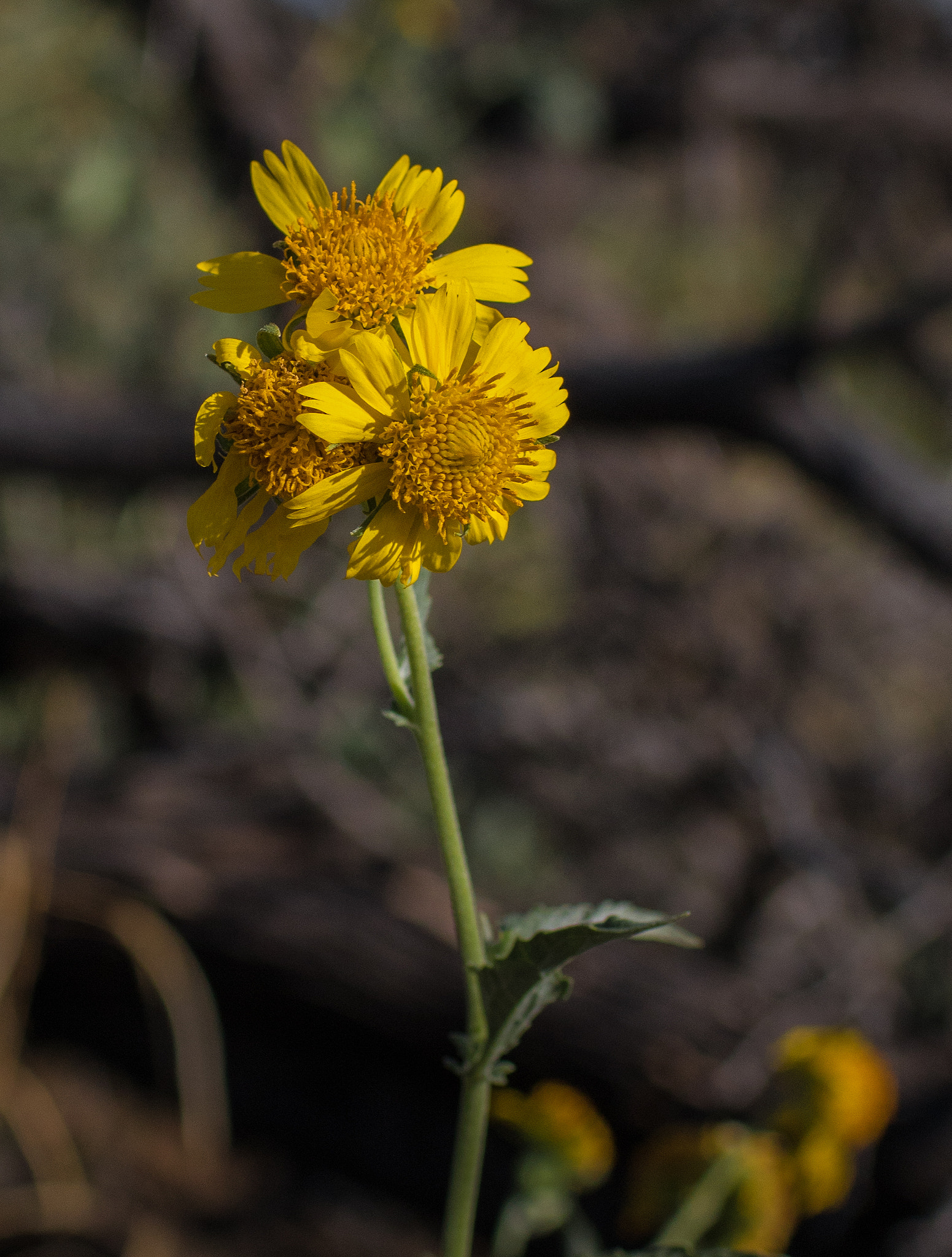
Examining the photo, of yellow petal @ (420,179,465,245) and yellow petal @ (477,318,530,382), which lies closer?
yellow petal @ (477,318,530,382)

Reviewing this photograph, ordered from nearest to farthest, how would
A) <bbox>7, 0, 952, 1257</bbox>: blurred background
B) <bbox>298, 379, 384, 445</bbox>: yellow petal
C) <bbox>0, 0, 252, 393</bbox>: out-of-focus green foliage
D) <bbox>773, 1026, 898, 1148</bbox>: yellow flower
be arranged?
<bbox>298, 379, 384, 445</bbox>: yellow petal < <bbox>773, 1026, 898, 1148</bbox>: yellow flower < <bbox>7, 0, 952, 1257</bbox>: blurred background < <bbox>0, 0, 252, 393</bbox>: out-of-focus green foliage

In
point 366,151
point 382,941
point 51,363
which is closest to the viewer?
point 382,941

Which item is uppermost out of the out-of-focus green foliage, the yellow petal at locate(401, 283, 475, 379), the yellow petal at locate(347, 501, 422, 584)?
the out-of-focus green foliage

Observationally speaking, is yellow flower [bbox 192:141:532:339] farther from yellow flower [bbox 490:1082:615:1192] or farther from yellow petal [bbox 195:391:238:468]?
yellow flower [bbox 490:1082:615:1192]

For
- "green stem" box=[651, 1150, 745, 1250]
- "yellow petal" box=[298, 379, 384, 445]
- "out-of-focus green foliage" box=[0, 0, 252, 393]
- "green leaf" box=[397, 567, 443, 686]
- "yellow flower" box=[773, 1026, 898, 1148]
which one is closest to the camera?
"yellow petal" box=[298, 379, 384, 445]

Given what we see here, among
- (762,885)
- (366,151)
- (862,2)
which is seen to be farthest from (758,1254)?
(862,2)

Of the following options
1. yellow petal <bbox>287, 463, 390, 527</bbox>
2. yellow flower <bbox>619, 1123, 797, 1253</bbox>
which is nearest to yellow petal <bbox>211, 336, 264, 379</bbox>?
yellow petal <bbox>287, 463, 390, 527</bbox>

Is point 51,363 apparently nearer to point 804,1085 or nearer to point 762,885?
point 762,885

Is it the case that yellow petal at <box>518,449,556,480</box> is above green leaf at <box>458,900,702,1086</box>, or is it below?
above

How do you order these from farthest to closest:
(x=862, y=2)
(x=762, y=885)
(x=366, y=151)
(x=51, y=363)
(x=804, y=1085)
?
(x=862, y=2) → (x=366, y=151) → (x=51, y=363) → (x=762, y=885) → (x=804, y=1085)
